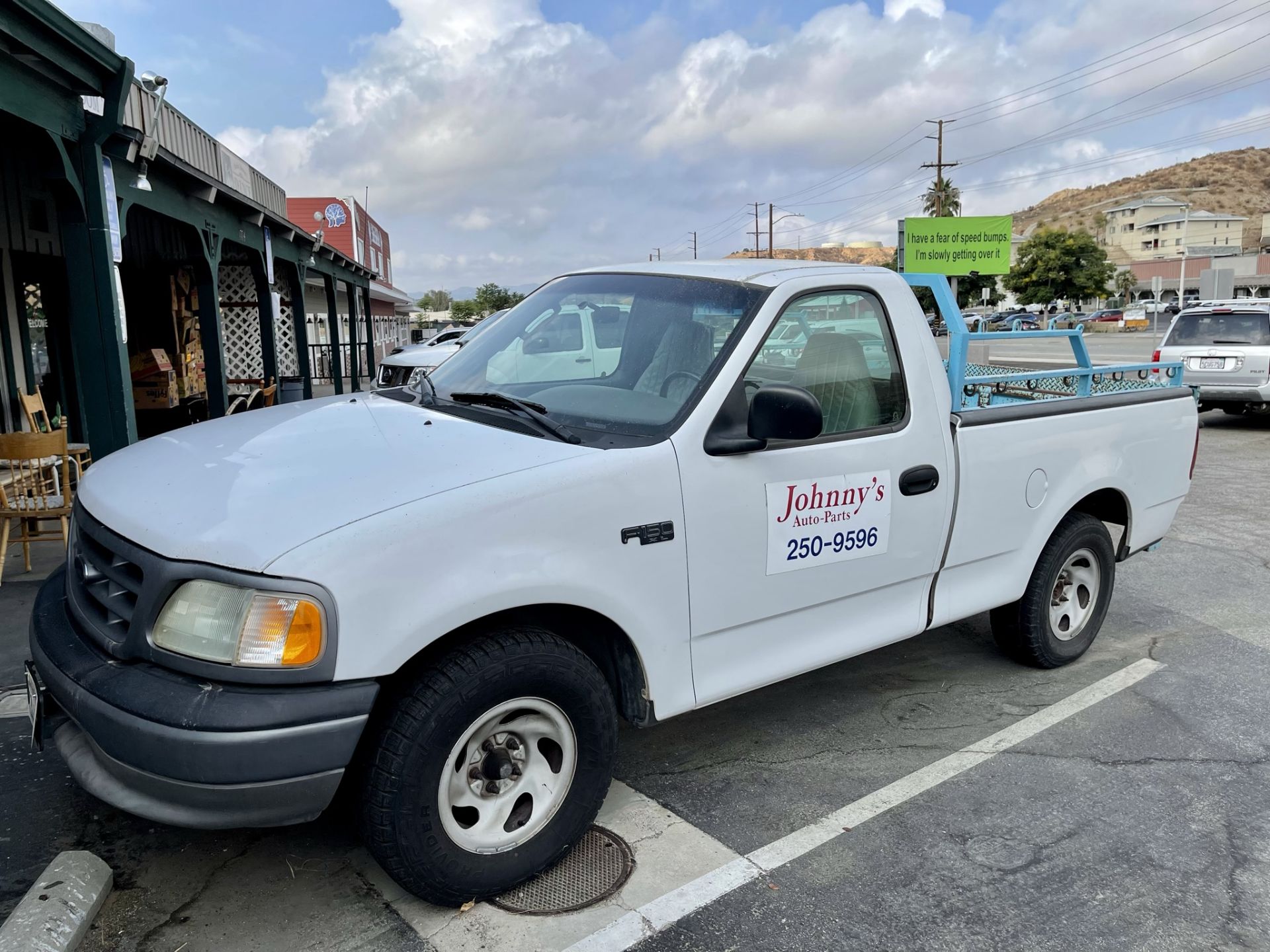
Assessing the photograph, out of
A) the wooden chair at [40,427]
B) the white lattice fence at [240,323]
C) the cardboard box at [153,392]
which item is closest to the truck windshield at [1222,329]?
the wooden chair at [40,427]

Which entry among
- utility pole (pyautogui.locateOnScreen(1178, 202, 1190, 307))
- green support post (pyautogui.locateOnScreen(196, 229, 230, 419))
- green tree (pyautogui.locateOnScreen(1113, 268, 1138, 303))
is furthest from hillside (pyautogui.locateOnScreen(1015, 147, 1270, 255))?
green support post (pyautogui.locateOnScreen(196, 229, 230, 419))

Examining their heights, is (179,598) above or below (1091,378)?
below

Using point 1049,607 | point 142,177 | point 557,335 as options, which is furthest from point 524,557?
point 142,177

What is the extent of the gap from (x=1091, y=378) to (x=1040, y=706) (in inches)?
66.9

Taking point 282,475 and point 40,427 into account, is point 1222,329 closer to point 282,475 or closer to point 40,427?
point 282,475

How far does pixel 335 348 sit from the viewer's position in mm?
20109

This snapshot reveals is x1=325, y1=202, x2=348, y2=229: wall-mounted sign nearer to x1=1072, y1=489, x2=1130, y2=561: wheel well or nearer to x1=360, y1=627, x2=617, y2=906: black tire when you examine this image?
x1=1072, y1=489, x2=1130, y2=561: wheel well

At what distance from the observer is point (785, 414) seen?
2932 mm

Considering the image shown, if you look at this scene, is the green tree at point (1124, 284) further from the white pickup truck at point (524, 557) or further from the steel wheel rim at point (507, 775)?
the steel wheel rim at point (507, 775)

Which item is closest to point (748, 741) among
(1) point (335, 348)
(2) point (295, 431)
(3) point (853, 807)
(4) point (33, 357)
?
(3) point (853, 807)

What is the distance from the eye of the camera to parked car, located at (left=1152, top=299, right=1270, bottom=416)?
12914mm

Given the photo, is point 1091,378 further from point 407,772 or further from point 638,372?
point 407,772

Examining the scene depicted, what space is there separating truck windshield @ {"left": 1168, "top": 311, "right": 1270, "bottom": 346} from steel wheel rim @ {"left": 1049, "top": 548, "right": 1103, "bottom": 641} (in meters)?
10.7

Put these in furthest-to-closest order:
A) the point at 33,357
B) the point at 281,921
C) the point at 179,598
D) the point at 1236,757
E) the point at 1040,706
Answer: the point at 33,357, the point at 1040,706, the point at 1236,757, the point at 281,921, the point at 179,598
